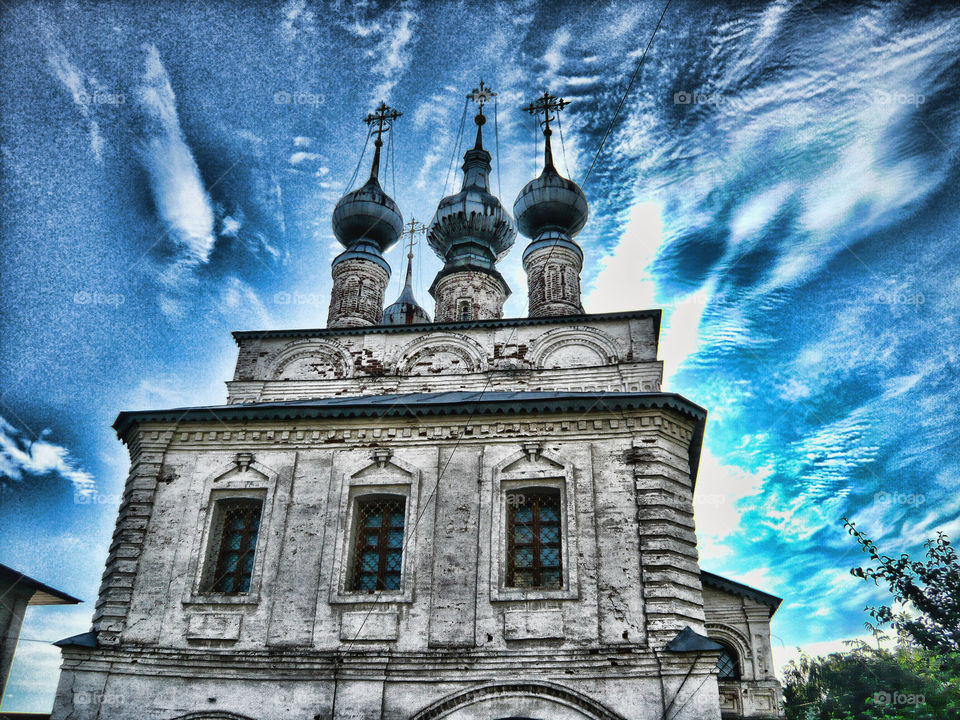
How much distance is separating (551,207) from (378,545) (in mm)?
9767

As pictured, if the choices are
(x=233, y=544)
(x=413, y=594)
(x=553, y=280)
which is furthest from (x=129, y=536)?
(x=553, y=280)

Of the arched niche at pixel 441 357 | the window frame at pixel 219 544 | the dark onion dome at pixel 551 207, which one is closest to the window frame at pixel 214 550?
the window frame at pixel 219 544

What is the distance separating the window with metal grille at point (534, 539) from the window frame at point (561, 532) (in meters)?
0.09

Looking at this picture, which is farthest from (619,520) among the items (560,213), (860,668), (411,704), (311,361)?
(860,668)

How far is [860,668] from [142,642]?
22.5m

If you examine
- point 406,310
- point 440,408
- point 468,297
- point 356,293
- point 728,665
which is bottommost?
point 728,665

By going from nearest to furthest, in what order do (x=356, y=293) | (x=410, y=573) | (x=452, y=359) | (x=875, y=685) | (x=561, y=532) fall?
(x=410, y=573) → (x=561, y=532) → (x=452, y=359) → (x=356, y=293) → (x=875, y=685)

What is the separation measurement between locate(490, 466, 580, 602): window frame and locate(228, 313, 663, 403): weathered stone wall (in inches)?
152

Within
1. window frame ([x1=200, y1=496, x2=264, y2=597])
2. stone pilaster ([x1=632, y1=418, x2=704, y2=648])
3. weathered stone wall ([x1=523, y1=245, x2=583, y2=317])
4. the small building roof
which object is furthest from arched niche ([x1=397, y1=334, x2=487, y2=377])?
the small building roof

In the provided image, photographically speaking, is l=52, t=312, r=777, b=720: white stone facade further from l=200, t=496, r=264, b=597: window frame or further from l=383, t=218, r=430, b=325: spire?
l=383, t=218, r=430, b=325: spire

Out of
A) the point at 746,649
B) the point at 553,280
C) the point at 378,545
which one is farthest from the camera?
the point at 553,280

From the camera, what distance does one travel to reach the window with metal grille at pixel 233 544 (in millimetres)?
9844

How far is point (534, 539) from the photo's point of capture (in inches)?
376

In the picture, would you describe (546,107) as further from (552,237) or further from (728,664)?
(728,664)
